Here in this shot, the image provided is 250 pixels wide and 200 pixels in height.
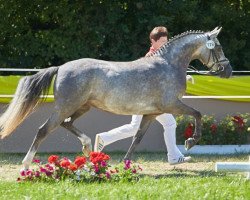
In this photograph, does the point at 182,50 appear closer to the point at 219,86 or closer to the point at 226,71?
the point at 226,71

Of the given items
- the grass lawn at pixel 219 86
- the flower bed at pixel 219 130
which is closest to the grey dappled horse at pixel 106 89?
the flower bed at pixel 219 130

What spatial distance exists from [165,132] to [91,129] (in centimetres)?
240

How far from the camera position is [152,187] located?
279 inches

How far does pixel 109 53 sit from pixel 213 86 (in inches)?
132

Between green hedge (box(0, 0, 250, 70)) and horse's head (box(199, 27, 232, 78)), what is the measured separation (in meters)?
5.45

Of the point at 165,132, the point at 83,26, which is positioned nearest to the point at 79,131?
the point at 165,132

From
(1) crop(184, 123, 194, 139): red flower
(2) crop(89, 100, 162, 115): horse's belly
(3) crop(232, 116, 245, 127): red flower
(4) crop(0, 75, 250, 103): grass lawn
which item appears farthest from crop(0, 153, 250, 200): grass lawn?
(4) crop(0, 75, 250, 103): grass lawn

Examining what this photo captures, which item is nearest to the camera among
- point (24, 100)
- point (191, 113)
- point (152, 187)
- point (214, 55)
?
point (152, 187)

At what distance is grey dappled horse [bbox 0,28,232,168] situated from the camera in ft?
27.6

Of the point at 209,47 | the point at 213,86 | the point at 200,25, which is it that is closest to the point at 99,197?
the point at 209,47

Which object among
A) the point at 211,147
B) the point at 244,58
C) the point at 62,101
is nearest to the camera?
the point at 62,101

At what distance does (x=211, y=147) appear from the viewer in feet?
37.2

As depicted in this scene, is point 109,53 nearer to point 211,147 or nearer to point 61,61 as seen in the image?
point 61,61

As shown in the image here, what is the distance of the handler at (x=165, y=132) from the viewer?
942 centimetres
